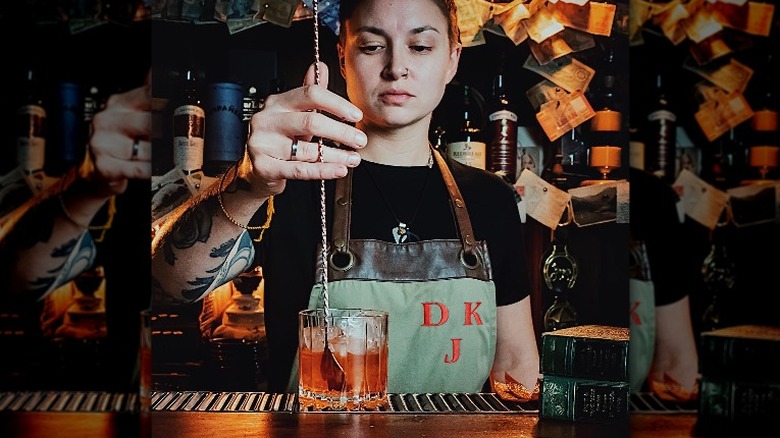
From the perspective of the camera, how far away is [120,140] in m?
2.94

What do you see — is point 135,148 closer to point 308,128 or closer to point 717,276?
point 308,128

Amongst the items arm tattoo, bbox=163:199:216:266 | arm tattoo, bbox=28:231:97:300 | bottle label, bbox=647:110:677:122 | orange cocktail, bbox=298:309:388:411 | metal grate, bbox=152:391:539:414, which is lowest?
metal grate, bbox=152:391:539:414

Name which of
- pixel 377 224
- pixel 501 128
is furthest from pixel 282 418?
pixel 501 128

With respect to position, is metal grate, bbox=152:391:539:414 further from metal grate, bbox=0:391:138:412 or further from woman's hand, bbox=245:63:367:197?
woman's hand, bbox=245:63:367:197

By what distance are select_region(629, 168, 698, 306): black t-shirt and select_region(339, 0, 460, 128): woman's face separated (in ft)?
2.63

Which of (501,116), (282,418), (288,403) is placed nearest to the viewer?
(282,418)

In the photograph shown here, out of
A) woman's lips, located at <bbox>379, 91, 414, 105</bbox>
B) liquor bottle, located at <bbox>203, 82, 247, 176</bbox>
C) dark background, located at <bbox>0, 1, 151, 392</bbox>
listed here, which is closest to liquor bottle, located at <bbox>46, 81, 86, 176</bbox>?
dark background, located at <bbox>0, 1, 151, 392</bbox>

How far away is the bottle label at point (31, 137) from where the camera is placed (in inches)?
115

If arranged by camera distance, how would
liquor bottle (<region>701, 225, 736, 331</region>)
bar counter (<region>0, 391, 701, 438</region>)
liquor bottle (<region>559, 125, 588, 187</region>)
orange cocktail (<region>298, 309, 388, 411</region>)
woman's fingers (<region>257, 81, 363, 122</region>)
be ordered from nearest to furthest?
bar counter (<region>0, 391, 701, 438</region>) → orange cocktail (<region>298, 309, 388, 411</region>) → woman's fingers (<region>257, 81, 363, 122</region>) → liquor bottle (<region>559, 125, 588, 187</region>) → liquor bottle (<region>701, 225, 736, 331</region>)

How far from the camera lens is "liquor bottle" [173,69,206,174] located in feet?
9.18

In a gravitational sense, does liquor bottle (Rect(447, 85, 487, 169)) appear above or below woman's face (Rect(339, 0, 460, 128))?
below

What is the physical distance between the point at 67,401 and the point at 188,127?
3.41 ft

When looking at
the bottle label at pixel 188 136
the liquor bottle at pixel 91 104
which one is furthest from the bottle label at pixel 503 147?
the liquor bottle at pixel 91 104

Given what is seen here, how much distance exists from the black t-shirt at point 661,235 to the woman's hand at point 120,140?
67.1 inches
